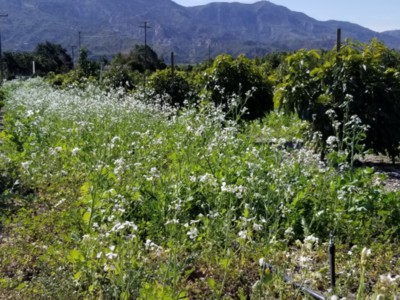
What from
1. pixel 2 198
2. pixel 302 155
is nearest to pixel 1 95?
pixel 2 198

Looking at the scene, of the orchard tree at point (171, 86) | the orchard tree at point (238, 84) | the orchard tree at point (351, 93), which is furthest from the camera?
the orchard tree at point (171, 86)

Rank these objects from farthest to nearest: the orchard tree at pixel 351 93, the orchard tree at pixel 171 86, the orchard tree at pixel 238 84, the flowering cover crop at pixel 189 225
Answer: the orchard tree at pixel 171 86
the orchard tree at pixel 238 84
the orchard tree at pixel 351 93
the flowering cover crop at pixel 189 225

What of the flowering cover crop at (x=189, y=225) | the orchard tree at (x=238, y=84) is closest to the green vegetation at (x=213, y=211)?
the flowering cover crop at (x=189, y=225)

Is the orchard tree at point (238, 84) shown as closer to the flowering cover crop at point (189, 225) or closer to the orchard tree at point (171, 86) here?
Result: the orchard tree at point (171, 86)

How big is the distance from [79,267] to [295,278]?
1280mm

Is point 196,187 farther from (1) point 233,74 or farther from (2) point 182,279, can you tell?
(1) point 233,74

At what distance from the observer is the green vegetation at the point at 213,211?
118 inches

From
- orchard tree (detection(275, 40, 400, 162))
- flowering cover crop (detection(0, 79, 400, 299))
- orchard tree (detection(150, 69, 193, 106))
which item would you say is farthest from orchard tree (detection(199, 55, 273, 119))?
flowering cover crop (detection(0, 79, 400, 299))

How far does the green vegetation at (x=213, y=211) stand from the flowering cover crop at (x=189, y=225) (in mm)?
15

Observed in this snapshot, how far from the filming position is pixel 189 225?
4031 mm

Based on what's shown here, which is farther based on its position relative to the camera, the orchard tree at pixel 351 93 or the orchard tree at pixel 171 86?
the orchard tree at pixel 171 86

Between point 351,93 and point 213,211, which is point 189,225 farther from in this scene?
point 351,93

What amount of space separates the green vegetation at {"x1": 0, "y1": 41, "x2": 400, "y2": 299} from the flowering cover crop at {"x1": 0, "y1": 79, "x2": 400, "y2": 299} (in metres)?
0.01

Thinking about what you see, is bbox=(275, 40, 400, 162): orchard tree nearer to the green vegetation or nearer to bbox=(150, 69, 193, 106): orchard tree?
the green vegetation
